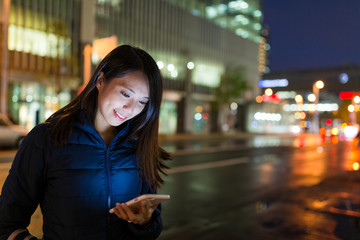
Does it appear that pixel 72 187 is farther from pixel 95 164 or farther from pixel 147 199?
pixel 147 199

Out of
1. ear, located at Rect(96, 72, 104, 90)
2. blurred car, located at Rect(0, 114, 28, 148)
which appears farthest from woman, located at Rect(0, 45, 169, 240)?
blurred car, located at Rect(0, 114, 28, 148)

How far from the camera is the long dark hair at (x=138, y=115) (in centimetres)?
166

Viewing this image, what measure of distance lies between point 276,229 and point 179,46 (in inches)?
1407

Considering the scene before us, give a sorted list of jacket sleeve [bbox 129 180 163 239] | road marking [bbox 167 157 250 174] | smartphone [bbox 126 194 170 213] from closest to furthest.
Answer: smartphone [bbox 126 194 170 213]
jacket sleeve [bbox 129 180 163 239]
road marking [bbox 167 157 250 174]

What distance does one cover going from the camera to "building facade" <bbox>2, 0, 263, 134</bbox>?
80.7 ft

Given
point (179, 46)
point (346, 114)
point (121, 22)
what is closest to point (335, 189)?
point (346, 114)

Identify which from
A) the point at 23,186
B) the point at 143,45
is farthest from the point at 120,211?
the point at 143,45

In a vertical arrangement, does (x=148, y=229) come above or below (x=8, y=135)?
below

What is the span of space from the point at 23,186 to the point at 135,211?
516 millimetres

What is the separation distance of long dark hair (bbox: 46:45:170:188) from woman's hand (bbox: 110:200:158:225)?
1.00 feet

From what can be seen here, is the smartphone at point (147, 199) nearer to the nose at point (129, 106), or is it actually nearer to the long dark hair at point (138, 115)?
the long dark hair at point (138, 115)

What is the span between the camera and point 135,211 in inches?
59.3

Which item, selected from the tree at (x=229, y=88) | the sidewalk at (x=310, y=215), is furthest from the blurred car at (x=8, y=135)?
the tree at (x=229, y=88)

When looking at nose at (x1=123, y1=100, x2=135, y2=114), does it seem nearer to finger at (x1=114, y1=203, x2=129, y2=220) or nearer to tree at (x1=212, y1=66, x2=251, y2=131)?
finger at (x1=114, y1=203, x2=129, y2=220)
